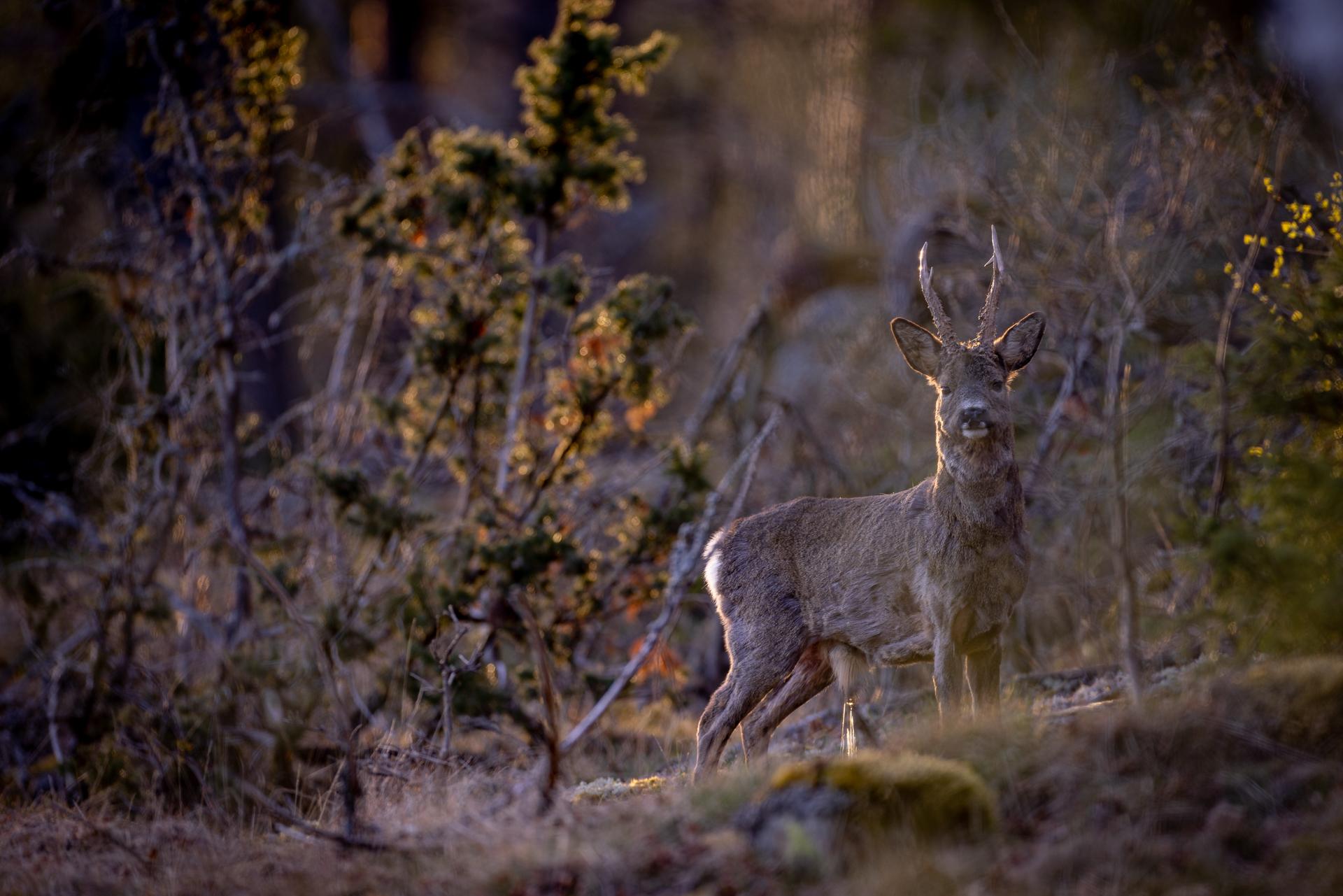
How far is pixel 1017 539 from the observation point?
6754mm

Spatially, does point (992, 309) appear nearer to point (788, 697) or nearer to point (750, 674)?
point (750, 674)

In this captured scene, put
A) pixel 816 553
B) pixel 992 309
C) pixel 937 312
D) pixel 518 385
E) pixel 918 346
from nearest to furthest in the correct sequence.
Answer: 1. pixel 992 309
2. pixel 937 312
3. pixel 918 346
4. pixel 816 553
5. pixel 518 385

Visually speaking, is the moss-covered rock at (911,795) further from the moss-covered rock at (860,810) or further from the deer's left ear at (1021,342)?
the deer's left ear at (1021,342)

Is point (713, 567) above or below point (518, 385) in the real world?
below

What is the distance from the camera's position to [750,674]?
24.4 feet

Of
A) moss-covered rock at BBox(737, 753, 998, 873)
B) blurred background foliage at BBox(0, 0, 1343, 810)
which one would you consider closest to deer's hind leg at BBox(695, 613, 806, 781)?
blurred background foliage at BBox(0, 0, 1343, 810)

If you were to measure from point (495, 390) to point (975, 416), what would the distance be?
550 cm

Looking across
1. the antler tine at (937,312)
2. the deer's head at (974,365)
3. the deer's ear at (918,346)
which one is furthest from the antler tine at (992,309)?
the deer's ear at (918,346)

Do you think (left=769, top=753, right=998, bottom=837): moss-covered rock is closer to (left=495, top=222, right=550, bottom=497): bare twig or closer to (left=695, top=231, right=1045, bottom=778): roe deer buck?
(left=695, top=231, right=1045, bottom=778): roe deer buck

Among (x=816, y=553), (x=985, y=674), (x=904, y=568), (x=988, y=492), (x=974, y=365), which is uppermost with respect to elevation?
(x=974, y=365)

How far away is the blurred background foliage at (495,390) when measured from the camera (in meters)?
9.71

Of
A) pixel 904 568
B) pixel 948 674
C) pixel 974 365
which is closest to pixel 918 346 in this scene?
pixel 974 365

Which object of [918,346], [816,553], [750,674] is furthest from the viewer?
[816,553]

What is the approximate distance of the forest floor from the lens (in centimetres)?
459
